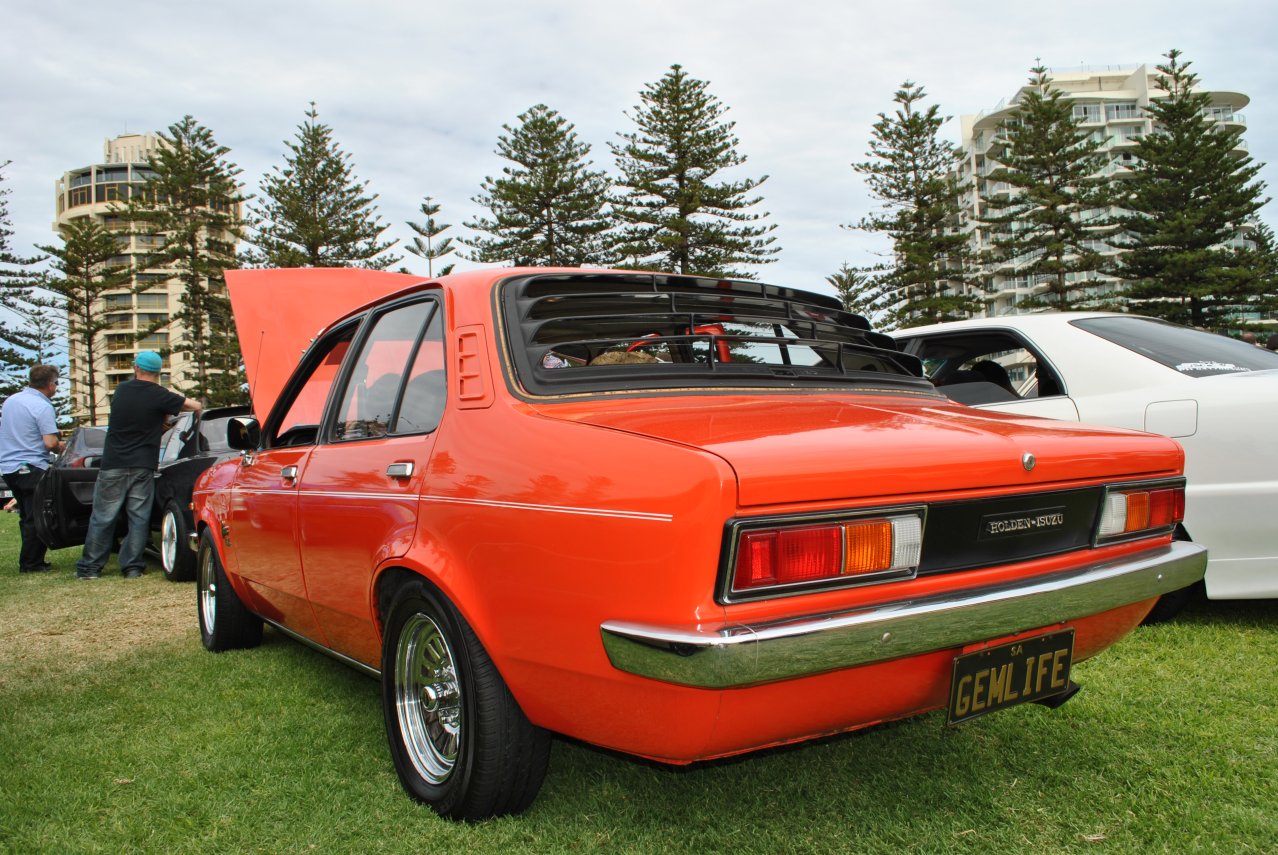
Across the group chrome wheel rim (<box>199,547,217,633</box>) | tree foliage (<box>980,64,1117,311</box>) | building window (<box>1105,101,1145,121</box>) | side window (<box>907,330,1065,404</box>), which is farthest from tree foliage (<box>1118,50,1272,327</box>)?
building window (<box>1105,101,1145,121</box>)

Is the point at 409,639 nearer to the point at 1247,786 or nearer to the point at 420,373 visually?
the point at 420,373

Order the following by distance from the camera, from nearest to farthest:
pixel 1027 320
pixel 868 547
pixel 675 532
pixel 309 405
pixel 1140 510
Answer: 1. pixel 675 532
2. pixel 868 547
3. pixel 1140 510
4. pixel 309 405
5. pixel 1027 320

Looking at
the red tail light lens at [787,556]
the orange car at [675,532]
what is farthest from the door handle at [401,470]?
the red tail light lens at [787,556]

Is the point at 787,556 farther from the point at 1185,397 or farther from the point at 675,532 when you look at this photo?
the point at 1185,397

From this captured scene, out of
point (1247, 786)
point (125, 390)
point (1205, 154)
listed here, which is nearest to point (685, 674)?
point (1247, 786)

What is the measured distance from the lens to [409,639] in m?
2.69

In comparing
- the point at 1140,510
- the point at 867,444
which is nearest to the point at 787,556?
the point at 867,444

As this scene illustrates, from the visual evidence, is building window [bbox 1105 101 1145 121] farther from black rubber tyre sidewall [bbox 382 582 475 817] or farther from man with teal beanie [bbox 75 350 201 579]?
black rubber tyre sidewall [bbox 382 582 475 817]

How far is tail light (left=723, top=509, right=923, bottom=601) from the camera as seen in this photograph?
1813 mm

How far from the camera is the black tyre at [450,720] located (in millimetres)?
2295

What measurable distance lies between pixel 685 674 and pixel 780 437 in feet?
1.83

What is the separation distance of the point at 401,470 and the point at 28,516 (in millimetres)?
7611

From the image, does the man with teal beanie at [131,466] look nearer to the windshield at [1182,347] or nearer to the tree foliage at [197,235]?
the windshield at [1182,347]

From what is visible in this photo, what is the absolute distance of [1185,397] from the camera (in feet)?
13.0
